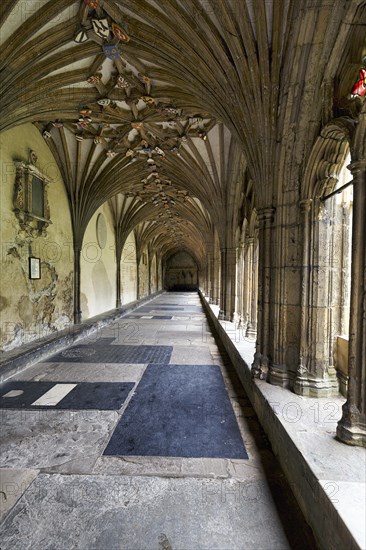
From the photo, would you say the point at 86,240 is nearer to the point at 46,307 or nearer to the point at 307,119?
the point at 46,307

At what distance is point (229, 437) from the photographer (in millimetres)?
2693

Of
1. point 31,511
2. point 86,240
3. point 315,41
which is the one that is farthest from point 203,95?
point 86,240

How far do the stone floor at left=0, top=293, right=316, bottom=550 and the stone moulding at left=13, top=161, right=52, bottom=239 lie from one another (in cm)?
332

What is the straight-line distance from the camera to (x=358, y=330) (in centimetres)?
201

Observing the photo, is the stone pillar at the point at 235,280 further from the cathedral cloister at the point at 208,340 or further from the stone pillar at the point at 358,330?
the stone pillar at the point at 358,330

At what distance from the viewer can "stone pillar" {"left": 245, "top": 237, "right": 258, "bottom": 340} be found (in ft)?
17.4

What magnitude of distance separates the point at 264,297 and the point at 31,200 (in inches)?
217

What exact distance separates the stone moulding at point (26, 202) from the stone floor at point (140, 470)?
10.9 feet

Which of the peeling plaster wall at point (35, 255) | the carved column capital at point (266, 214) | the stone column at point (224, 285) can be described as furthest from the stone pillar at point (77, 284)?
the carved column capital at point (266, 214)

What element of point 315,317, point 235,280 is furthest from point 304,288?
point 235,280

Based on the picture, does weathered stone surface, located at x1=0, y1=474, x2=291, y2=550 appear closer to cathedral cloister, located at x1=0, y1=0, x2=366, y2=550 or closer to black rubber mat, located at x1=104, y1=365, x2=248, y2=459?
cathedral cloister, located at x1=0, y1=0, x2=366, y2=550

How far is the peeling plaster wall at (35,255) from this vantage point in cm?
543

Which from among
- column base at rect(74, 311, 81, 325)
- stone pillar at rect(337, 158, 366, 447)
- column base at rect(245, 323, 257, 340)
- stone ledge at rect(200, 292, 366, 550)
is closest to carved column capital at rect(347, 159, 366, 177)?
stone pillar at rect(337, 158, 366, 447)

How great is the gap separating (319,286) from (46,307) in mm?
6495
